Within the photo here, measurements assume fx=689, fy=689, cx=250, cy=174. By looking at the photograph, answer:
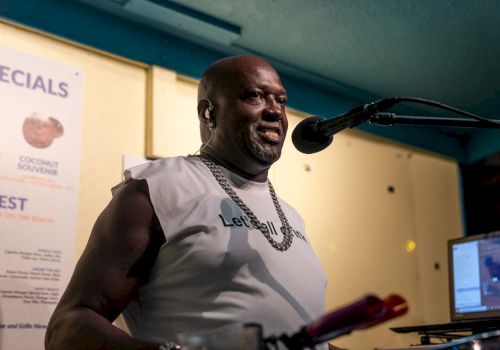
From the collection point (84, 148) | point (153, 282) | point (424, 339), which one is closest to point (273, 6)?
point (84, 148)

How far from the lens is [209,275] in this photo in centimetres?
144

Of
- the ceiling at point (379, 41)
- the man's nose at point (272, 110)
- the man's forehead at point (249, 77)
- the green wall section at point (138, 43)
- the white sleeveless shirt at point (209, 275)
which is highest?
the ceiling at point (379, 41)

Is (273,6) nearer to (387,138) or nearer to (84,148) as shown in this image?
(84,148)

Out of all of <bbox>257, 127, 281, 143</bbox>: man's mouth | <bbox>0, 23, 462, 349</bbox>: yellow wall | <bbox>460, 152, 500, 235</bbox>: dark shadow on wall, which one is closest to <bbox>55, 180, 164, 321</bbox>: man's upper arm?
<bbox>257, 127, 281, 143</bbox>: man's mouth

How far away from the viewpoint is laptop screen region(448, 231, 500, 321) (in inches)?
108

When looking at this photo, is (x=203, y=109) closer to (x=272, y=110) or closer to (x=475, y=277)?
(x=272, y=110)

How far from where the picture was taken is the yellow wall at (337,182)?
2551mm

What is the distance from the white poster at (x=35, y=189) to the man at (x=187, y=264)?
33.4 inches

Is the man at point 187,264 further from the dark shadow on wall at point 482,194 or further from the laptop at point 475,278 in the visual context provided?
the dark shadow on wall at point 482,194

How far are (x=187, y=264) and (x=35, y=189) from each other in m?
1.07

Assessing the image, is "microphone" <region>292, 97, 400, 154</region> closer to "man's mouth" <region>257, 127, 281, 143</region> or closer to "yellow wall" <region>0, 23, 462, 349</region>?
"man's mouth" <region>257, 127, 281, 143</region>

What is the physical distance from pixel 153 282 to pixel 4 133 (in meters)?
1.09

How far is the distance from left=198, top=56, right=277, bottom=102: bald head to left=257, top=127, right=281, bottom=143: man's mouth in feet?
0.55

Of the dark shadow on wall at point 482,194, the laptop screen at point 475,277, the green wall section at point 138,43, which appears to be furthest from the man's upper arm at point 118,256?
the dark shadow on wall at point 482,194
